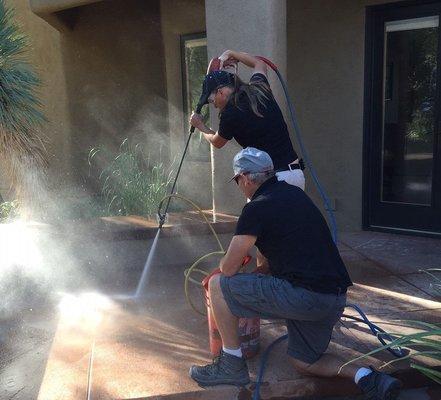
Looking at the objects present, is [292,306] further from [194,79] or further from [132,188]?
[194,79]

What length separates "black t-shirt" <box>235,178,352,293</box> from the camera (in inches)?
105

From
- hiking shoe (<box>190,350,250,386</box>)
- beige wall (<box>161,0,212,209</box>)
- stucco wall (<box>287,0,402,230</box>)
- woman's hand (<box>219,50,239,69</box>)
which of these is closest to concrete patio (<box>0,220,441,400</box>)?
hiking shoe (<box>190,350,250,386</box>)

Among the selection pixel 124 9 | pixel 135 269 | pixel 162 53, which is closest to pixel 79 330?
pixel 135 269

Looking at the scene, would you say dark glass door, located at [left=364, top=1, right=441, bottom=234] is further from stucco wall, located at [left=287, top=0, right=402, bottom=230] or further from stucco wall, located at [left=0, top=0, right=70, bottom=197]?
stucco wall, located at [left=0, top=0, right=70, bottom=197]

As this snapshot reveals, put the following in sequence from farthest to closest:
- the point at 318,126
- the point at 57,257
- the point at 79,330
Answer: the point at 318,126
the point at 57,257
the point at 79,330

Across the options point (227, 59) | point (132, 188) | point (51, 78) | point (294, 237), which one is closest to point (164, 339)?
point (294, 237)

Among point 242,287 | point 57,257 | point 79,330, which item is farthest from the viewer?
point 57,257

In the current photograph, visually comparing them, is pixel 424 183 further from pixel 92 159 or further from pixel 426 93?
pixel 92 159

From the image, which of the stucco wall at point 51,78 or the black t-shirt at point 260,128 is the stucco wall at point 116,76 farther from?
the black t-shirt at point 260,128

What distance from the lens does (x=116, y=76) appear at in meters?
7.80

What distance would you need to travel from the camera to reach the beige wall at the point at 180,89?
23.7 feet

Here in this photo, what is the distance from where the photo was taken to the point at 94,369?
10.4 feet

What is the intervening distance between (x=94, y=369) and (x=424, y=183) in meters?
4.04

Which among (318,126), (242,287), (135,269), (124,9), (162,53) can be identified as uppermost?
(124,9)
